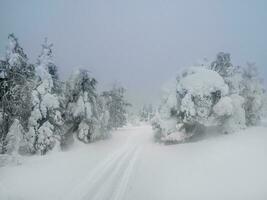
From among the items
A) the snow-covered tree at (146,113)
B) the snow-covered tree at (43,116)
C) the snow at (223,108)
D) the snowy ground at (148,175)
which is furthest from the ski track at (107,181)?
the snow-covered tree at (146,113)

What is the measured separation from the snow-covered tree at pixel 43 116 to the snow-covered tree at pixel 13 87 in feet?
4.39

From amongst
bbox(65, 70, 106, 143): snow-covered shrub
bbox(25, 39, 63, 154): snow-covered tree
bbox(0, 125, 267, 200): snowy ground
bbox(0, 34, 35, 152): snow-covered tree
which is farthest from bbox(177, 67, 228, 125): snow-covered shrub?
bbox(0, 34, 35, 152): snow-covered tree

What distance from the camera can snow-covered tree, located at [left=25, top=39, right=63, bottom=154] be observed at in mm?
27766

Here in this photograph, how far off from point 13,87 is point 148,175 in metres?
12.9

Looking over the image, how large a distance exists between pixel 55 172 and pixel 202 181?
9486 mm

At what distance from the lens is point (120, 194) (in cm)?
1578

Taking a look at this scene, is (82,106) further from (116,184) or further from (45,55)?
(116,184)

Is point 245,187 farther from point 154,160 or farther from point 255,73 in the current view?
point 255,73

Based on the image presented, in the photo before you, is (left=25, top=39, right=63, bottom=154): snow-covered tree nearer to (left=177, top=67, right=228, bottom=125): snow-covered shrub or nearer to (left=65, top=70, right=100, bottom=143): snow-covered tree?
(left=65, top=70, right=100, bottom=143): snow-covered tree

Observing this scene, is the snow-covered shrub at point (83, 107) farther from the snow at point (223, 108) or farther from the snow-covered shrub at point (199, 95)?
the snow at point (223, 108)

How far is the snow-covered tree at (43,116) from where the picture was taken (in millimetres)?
27766

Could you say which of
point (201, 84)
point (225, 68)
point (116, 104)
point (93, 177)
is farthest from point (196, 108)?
point (116, 104)

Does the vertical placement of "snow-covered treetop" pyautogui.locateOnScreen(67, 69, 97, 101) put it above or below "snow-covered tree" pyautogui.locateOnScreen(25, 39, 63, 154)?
above

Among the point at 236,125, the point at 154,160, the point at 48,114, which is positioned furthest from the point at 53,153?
the point at 236,125
